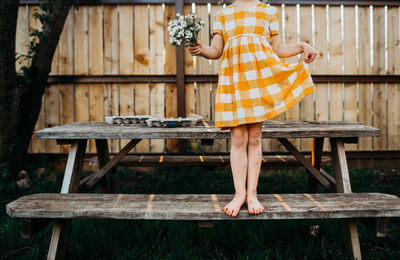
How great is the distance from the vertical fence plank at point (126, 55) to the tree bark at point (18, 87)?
2.36 ft

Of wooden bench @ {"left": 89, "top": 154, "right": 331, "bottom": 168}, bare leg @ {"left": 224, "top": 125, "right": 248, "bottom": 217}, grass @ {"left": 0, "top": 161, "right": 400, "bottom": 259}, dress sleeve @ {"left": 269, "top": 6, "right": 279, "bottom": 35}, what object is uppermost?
dress sleeve @ {"left": 269, "top": 6, "right": 279, "bottom": 35}

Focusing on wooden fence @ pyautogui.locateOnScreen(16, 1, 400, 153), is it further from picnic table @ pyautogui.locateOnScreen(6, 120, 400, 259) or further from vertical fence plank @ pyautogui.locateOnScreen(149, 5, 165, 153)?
picnic table @ pyautogui.locateOnScreen(6, 120, 400, 259)

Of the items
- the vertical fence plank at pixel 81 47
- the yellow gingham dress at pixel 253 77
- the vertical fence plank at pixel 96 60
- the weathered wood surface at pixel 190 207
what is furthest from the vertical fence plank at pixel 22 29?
the yellow gingham dress at pixel 253 77

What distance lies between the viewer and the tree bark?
3.17 meters

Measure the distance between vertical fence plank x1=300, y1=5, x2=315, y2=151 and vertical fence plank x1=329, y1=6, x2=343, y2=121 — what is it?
0.28 metres

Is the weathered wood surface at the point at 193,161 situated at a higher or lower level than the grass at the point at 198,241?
higher

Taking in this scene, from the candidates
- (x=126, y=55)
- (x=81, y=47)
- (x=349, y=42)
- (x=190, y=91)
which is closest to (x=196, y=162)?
(x=190, y=91)

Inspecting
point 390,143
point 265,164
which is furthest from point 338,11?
point 265,164

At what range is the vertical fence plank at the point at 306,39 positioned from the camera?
14.0 ft

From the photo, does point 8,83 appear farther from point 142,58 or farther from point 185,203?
point 185,203

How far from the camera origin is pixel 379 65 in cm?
430

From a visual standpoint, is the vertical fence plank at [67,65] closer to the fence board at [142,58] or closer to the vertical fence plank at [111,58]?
the vertical fence plank at [111,58]

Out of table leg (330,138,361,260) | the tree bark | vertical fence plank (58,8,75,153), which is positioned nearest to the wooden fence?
vertical fence plank (58,8,75,153)

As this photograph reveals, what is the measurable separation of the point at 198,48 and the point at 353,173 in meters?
3.29
